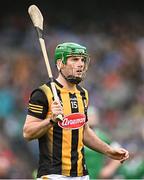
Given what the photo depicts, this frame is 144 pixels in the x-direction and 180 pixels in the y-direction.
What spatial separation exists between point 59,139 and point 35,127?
0.24 metres

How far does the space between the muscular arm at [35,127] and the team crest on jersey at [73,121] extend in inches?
6.0

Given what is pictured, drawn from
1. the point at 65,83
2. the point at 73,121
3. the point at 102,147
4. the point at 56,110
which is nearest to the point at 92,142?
the point at 102,147

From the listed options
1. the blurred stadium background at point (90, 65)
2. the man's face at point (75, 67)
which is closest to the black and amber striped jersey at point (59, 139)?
the man's face at point (75, 67)

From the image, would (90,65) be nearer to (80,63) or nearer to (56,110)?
(80,63)

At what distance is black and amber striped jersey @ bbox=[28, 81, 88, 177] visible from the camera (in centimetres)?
602

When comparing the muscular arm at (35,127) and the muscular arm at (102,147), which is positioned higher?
the muscular arm at (35,127)

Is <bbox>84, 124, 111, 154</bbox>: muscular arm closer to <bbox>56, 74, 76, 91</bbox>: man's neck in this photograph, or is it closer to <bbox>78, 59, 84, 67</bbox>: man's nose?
<bbox>56, 74, 76, 91</bbox>: man's neck

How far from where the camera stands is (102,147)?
6465mm

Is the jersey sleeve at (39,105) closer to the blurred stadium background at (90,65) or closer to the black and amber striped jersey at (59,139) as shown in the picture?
the black and amber striped jersey at (59,139)

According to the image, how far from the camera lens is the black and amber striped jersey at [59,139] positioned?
6.02 m

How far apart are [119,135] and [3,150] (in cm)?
182

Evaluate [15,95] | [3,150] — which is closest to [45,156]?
[3,150]

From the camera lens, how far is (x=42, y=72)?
41.0 ft

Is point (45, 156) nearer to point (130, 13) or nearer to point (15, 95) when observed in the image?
point (15, 95)
